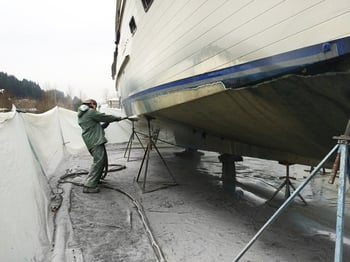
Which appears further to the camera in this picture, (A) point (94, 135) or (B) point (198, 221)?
(A) point (94, 135)

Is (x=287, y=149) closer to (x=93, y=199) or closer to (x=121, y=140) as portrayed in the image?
(x=93, y=199)

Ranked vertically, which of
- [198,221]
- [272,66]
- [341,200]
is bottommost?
[198,221]

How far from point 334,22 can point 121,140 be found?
10.0 metres

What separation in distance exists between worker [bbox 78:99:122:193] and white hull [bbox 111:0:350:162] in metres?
0.69

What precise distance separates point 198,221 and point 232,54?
6.55 ft

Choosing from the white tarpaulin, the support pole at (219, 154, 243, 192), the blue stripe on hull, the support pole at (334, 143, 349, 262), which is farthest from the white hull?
the white tarpaulin

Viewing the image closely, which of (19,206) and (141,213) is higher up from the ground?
(19,206)

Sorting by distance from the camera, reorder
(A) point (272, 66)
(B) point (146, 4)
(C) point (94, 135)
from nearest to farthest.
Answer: (A) point (272, 66), (B) point (146, 4), (C) point (94, 135)

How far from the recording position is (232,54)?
2.38 meters

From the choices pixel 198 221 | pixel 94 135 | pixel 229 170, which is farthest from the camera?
pixel 229 170

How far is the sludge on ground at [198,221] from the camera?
2.94 meters

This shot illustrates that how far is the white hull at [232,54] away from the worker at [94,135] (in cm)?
69

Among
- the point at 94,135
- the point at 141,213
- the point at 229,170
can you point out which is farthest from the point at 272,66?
the point at 229,170

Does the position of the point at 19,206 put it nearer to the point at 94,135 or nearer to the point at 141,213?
the point at 141,213
